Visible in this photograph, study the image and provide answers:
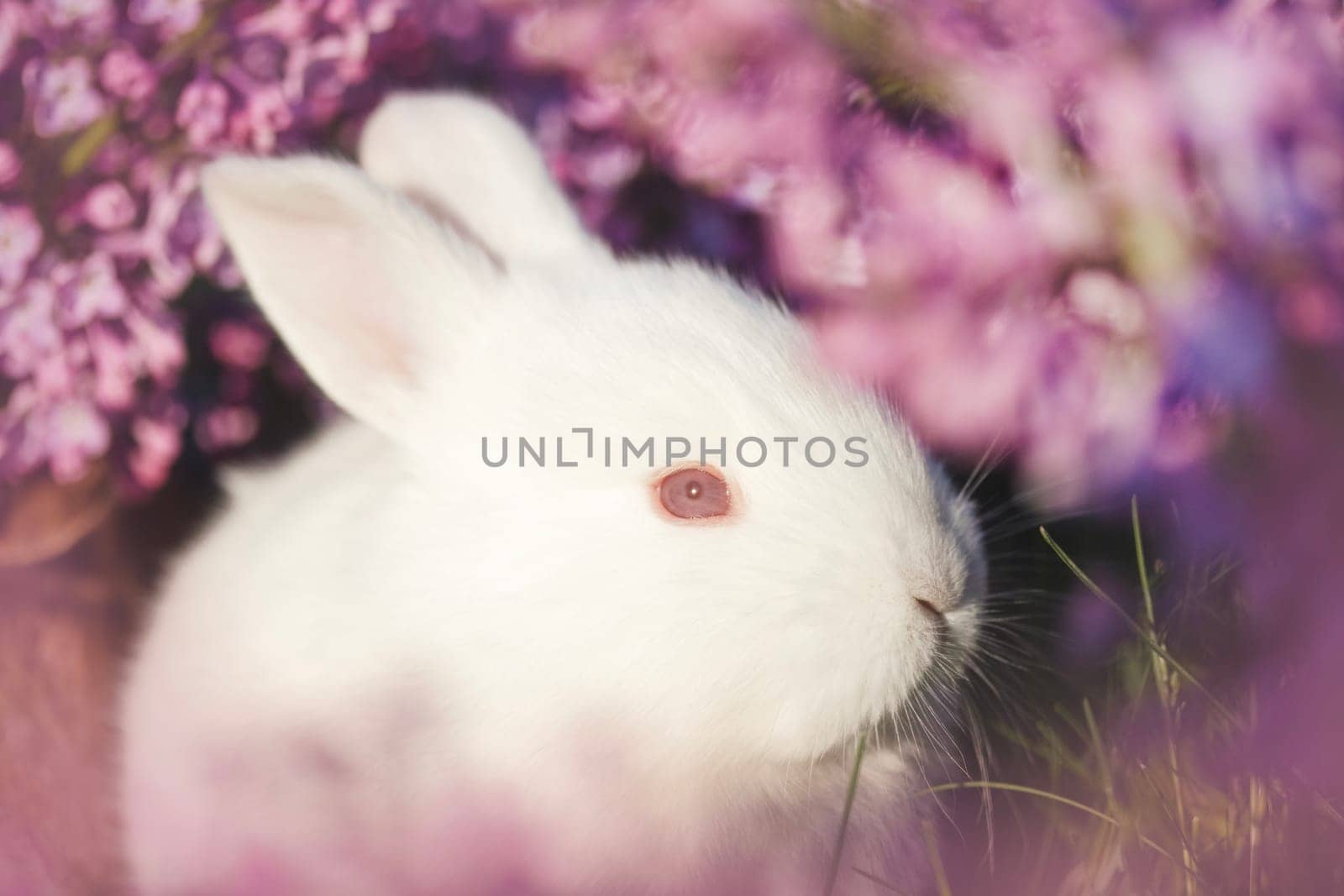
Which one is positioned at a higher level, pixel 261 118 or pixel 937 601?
pixel 261 118

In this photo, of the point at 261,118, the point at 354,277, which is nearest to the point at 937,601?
the point at 354,277

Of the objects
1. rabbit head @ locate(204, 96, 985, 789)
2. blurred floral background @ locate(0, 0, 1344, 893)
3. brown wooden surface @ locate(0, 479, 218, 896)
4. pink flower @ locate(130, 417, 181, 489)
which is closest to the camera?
rabbit head @ locate(204, 96, 985, 789)

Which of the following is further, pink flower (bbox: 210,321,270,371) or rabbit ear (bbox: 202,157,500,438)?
pink flower (bbox: 210,321,270,371)

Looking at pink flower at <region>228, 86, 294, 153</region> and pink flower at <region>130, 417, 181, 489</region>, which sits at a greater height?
pink flower at <region>228, 86, 294, 153</region>

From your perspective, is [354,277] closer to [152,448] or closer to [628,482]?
[628,482]

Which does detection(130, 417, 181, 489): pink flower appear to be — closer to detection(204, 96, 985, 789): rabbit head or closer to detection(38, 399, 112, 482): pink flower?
detection(38, 399, 112, 482): pink flower

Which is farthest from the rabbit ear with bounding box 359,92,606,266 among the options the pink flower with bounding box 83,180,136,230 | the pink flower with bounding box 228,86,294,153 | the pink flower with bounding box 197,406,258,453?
the pink flower with bounding box 197,406,258,453
